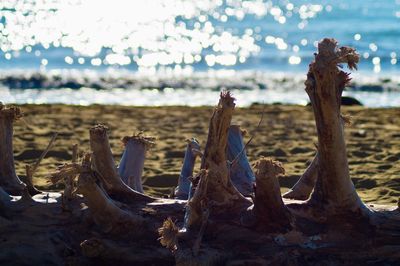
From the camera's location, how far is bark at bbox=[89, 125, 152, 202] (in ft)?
14.5

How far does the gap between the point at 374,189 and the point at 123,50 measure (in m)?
18.6

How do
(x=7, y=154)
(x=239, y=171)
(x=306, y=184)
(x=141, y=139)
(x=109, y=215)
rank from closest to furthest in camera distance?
(x=109, y=215) → (x=7, y=154) → (x=306, y=184) → (x=239, y=171) → (x=141, y=139)

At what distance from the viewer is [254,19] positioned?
A: 34.8m

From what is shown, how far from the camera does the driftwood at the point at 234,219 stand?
3.92 meters

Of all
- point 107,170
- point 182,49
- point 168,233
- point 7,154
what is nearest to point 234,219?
point 168,233

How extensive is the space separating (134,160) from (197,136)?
180 inches

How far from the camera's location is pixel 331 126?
3.99 metres

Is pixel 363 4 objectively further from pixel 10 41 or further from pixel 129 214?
pixel 129 214

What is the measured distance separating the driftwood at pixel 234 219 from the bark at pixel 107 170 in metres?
0.14

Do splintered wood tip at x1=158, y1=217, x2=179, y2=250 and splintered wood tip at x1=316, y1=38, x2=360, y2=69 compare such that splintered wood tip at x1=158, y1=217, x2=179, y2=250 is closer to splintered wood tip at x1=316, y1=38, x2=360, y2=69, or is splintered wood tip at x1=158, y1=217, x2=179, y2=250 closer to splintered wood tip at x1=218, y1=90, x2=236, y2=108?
splintered wood tip at x1=218, y1=90, x2=236, y2=108

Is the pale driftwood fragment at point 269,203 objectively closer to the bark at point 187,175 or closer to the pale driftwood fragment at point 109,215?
the pale driftwood fragment at point 109,215

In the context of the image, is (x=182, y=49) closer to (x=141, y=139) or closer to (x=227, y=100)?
(x=141, y=139)

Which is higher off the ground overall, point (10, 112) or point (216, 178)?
point (10, 112)

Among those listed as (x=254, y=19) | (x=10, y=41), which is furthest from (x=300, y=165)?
(x=254, y=19)
